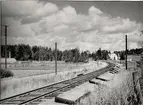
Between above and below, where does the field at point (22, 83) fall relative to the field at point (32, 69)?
above

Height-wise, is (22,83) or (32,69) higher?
(22,83)

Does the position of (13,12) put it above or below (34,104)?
above

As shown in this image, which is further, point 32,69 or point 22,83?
point 32,69

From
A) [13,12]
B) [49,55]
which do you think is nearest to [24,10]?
[13,12]

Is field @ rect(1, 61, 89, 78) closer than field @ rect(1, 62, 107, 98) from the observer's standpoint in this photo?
No

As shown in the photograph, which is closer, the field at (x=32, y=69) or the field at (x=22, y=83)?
the field at (x=22, y=83)

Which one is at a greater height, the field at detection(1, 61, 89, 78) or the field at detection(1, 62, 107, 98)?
the field at detection(1, 62, 107, 98)

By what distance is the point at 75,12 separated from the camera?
8297 mm

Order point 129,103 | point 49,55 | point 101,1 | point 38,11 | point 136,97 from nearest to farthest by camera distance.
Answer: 1. point 136,97
2. point 129,103
3. point 101,1
4. point 38,11
5. point 49,55

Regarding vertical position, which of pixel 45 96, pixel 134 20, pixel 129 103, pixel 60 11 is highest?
pixel 60 11

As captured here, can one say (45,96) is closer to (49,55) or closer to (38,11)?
(38,11)

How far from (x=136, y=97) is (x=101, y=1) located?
4526mm

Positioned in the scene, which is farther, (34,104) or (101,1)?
(101,1)

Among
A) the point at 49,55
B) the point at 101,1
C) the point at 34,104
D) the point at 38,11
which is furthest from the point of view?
the point at 49,55
